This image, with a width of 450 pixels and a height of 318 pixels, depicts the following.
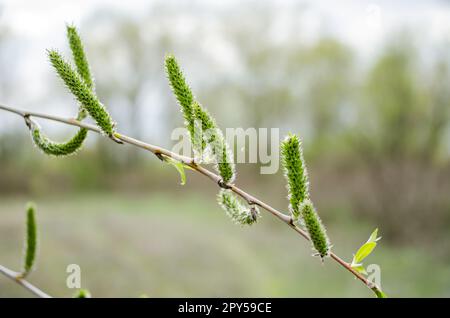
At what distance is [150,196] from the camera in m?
9.29

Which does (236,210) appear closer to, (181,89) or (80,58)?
(181,89)

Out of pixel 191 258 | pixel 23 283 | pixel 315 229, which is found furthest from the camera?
pixel 191 258

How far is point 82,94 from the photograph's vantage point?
0.41m

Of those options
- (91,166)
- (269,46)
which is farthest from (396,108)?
(91,166)

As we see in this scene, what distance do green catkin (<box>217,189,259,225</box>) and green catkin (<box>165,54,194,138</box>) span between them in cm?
6

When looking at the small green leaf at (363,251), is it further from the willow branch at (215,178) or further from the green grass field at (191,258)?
the green grass field at (191,258)

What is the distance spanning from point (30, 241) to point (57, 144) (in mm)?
187

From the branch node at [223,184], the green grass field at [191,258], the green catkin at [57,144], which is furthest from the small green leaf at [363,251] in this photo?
the green grass field at [191,258]

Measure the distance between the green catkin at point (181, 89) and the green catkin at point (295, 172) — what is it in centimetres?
8

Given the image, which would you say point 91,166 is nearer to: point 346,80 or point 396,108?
point 346,80

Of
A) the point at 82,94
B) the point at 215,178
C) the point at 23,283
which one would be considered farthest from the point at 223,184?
the point at 23,283

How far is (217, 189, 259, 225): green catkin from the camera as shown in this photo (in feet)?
1.34

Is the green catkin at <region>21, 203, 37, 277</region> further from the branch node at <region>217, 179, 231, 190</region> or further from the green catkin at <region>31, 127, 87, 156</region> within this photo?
the branch node at <region>217, 179, 231, 190</region>
